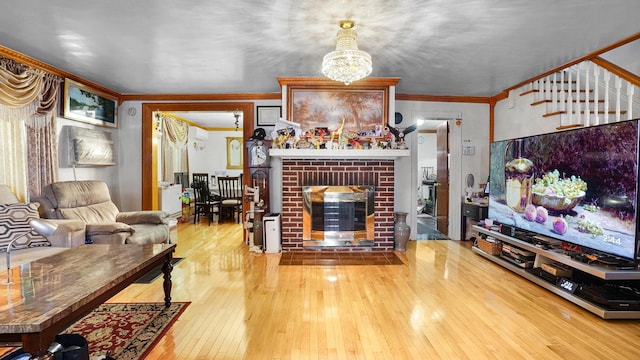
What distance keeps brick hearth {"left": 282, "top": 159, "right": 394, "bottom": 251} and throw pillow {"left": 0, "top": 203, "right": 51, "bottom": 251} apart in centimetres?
254

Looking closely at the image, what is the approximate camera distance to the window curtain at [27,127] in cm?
309

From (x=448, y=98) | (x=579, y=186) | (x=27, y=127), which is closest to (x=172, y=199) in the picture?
(x=27, y=127)

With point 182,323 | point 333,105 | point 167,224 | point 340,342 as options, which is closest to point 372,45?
point 333,105

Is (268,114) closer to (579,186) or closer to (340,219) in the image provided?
(340,219)

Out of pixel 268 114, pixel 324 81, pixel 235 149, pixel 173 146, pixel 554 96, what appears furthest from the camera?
pixel 235 149

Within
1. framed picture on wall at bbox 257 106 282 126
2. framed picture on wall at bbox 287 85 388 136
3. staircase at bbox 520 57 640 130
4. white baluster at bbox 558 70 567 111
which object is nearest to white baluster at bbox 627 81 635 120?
staircase at bbox 520 57 640 130

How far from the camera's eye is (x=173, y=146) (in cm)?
661

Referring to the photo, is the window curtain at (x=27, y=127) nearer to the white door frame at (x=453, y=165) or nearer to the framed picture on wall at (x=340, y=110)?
the framed picture on wall at (x=340, y=110)

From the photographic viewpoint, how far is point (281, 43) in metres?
2.89

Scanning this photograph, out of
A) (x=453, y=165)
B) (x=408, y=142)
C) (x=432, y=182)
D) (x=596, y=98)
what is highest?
(x=596, y=98)

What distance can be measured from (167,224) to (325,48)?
290 centimetres

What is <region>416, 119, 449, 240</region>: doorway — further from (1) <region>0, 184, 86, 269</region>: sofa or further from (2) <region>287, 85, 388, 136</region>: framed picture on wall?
(1) <region>0, 184, 86, 269</region>: sofa

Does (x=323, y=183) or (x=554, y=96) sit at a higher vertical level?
(x=554, y=96)

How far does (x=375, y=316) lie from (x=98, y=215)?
338cm
